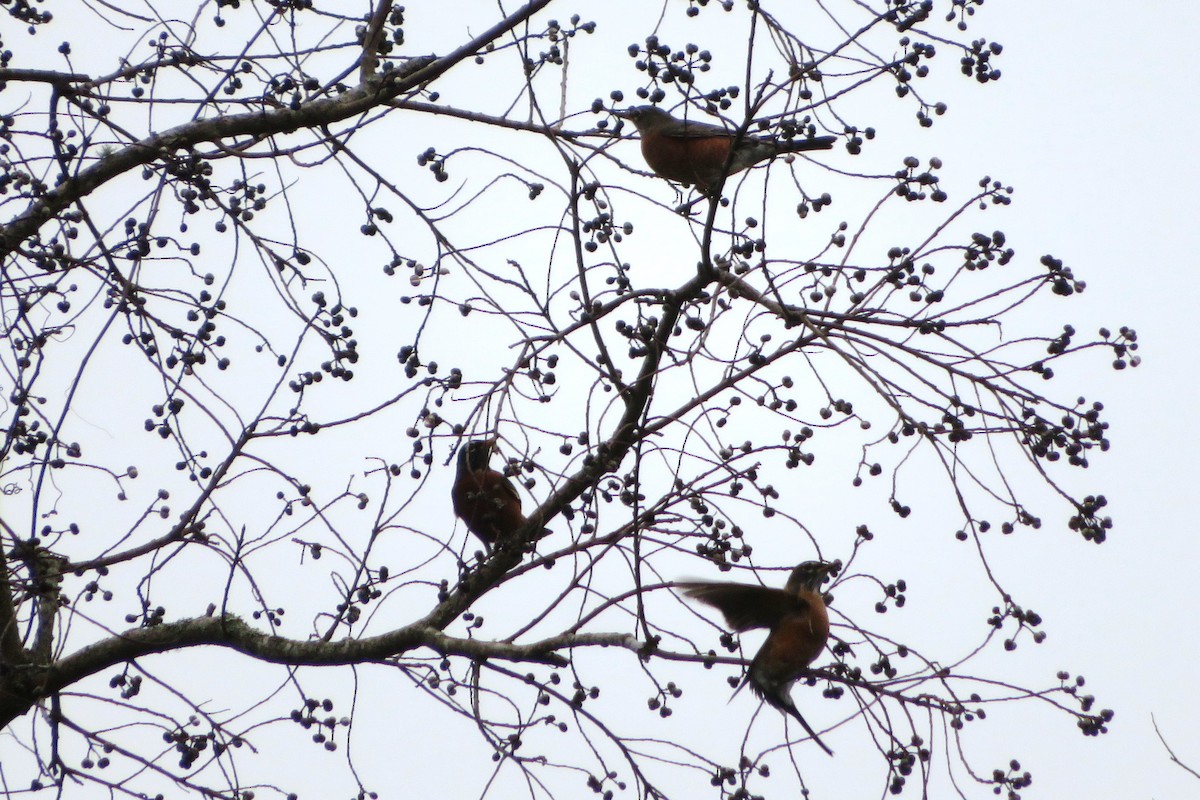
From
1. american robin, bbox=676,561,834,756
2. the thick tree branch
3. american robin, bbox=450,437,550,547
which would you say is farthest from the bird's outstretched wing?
the thick tree branch

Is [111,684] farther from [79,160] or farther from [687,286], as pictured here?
[687,286]

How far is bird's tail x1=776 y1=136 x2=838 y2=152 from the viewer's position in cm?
337

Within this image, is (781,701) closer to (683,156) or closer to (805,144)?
(805,144)

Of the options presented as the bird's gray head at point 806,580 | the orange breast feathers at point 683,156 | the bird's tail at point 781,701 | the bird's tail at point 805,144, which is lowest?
the bird's tail at point 781,701

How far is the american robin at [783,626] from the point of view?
13.8 feet

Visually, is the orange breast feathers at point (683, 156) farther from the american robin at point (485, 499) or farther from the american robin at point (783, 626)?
the american robin at point (783, 626)

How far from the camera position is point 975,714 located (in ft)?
10.2

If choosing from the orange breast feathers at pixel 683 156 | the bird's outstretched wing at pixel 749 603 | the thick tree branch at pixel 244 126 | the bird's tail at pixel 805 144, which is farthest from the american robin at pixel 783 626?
the orange breast feathers at pixel 683 156

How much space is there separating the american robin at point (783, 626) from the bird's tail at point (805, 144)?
1.40 meters

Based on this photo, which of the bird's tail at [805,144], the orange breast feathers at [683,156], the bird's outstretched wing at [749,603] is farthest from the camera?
the orange breast feathers at [683,156]

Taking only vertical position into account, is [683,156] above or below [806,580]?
above

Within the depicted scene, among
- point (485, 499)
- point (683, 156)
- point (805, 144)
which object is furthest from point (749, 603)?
point (683, 156)

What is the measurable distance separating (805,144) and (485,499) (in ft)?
4.90

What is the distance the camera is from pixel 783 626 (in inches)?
171
